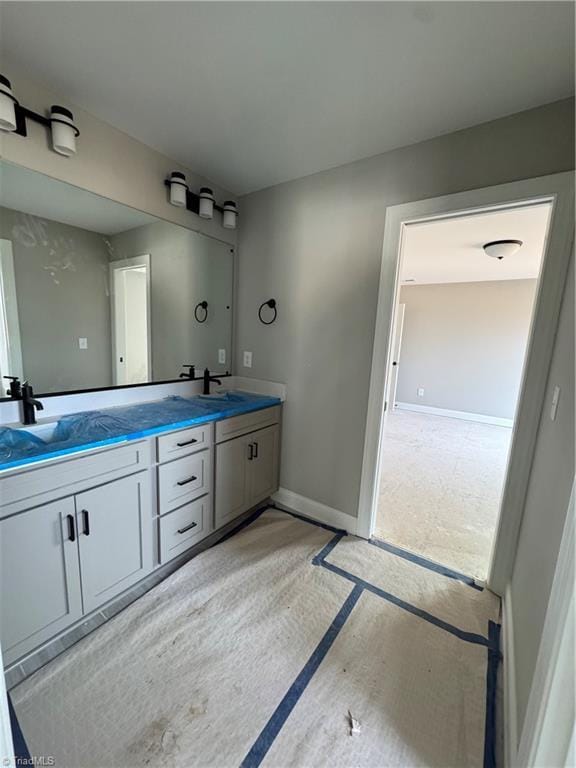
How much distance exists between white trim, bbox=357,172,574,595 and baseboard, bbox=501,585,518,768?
0.25 metres

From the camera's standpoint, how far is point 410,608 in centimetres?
158

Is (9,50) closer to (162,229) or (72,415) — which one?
(162,229)

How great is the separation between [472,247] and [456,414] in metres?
3.07

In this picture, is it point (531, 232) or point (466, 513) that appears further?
point (531, 232)

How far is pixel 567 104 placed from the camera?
1.36 m

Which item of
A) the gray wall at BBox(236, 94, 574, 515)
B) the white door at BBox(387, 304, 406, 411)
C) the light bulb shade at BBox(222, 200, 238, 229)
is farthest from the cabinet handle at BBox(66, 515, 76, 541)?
the white door at BBox(387, 304, 406, 411)

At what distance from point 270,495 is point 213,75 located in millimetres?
2499

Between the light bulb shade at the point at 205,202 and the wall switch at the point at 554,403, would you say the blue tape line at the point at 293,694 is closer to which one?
the wall switch at the point at 554,403

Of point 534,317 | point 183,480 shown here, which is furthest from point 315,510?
point 534,317

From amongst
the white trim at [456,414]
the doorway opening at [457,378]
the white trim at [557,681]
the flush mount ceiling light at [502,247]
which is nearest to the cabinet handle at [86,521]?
the white trim at [557,681]

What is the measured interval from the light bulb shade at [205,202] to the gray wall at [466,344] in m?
4.62

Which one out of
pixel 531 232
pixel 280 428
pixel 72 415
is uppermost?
pixel 531 232

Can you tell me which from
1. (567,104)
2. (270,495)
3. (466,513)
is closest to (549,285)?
(567,104)

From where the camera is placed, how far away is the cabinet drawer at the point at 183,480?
65.5 inches
